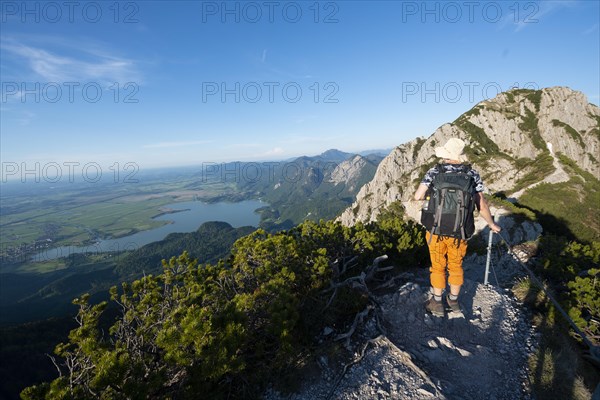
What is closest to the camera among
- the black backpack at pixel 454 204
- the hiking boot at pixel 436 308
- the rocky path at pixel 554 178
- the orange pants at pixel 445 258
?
the black backpack at pixel 454 204

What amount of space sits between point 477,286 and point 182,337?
7.72m

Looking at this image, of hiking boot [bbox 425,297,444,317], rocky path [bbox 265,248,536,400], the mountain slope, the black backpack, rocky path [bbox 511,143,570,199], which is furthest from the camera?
the mountain slope

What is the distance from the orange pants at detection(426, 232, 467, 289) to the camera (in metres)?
5.95

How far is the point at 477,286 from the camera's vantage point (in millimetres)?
7887

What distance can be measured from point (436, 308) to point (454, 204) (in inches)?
98.9

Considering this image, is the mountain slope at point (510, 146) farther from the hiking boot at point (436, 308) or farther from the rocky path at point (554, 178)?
the hiking boot at point (436, 308)

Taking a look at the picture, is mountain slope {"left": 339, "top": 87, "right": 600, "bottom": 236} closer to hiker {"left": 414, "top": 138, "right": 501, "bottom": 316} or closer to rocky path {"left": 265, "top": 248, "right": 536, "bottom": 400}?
rocky path {"left": 265, "top": 248, "right": 536, "bottom": 400}

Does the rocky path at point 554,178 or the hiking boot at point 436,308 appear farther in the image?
the rocky path at point 554,178

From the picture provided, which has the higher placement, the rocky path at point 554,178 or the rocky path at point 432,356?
the rocky path at point 554,178

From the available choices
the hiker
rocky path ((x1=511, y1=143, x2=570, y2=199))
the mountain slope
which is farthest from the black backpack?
rocky path ((x1=511, y1=143, x2=570, y2=199))

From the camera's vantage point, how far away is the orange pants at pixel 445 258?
234 inches

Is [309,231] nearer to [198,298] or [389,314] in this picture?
[389,314]

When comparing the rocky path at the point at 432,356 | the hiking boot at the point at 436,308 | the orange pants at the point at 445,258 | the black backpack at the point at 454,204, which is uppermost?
the black backpack at the point at 454,204

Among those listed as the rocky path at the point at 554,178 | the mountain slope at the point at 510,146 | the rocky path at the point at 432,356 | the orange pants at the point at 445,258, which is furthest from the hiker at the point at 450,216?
the rocky path at the point at 554,178
